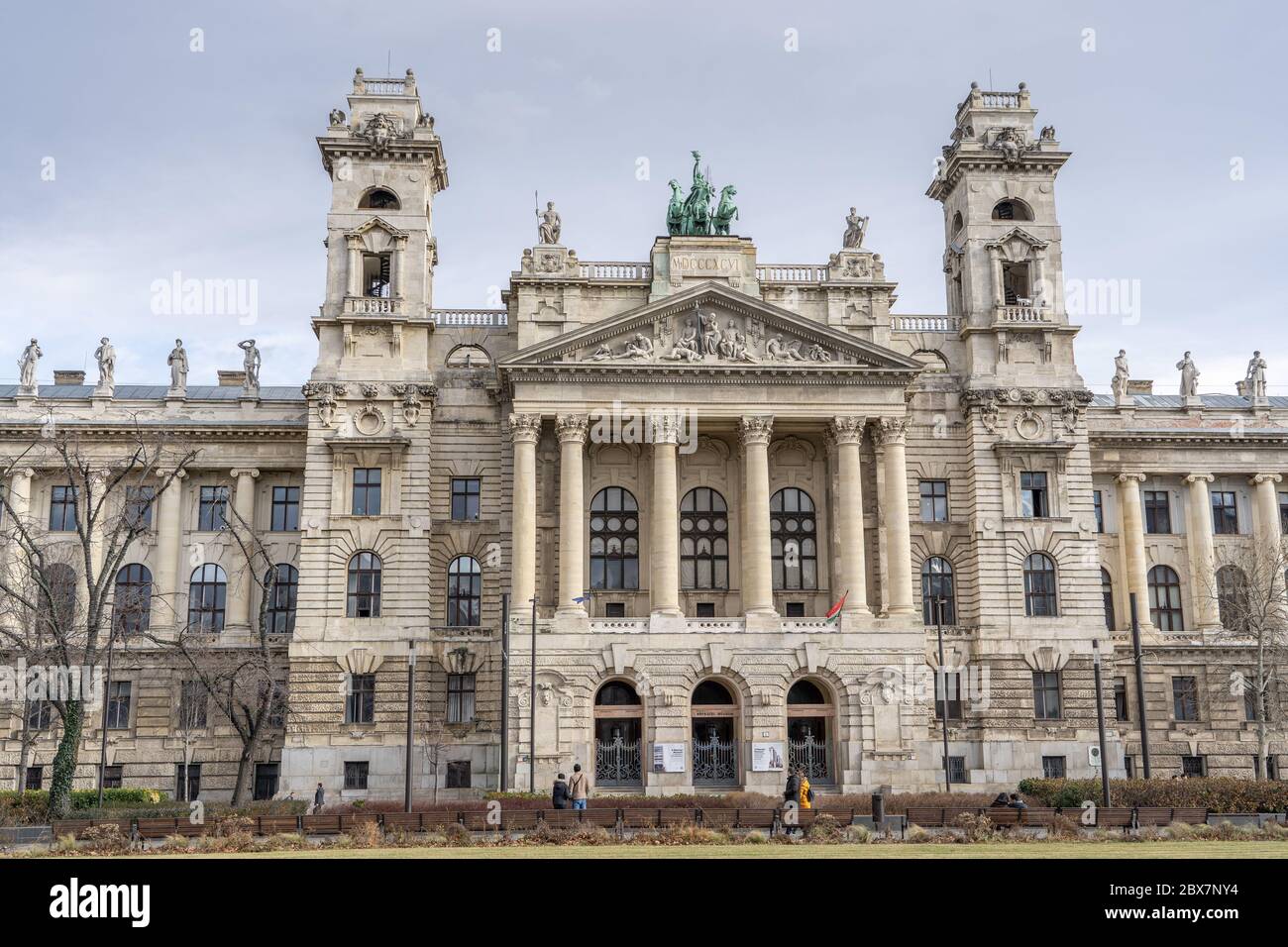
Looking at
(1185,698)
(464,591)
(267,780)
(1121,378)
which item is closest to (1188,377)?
(1121,378)

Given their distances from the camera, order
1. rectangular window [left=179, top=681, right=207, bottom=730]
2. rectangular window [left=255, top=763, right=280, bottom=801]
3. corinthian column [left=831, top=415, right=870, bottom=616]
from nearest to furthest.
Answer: corinthian column [left=831, top=415, right=870, bottom=616]
rectangular window [left=179, top=681, right=207, bottom=730]
rectangular window [left=255, top=763, right=280, bottom=801]

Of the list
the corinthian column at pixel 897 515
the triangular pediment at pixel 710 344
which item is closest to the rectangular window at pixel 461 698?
the triangular pediment at pixel 710 344

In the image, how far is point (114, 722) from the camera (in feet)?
197

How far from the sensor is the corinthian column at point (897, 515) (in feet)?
184

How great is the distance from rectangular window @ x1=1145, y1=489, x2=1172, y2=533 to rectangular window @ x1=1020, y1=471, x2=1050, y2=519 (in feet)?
31.8

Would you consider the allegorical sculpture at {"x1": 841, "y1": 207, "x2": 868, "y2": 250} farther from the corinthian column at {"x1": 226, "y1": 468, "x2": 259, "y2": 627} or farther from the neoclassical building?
the corinthian column at {"x1": 226, "y1": 468, "x2": 259, "y2": 627}

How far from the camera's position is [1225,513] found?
66.6m

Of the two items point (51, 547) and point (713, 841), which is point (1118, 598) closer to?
point (713, 841)

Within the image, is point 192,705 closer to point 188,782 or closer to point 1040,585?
point 188,782

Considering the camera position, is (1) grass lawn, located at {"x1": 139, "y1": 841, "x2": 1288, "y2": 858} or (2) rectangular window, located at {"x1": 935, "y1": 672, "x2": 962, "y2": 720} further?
(2) rectangular window, located at {"x1": 935, "y1": 672, "x2": 962, "y2": 720}

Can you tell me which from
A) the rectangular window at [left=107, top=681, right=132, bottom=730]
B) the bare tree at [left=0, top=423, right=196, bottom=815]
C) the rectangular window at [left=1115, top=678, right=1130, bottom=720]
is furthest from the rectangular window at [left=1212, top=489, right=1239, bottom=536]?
the rectangular window at [left=107, top=681, right=132, bottom=730]

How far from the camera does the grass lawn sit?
2691 cm
